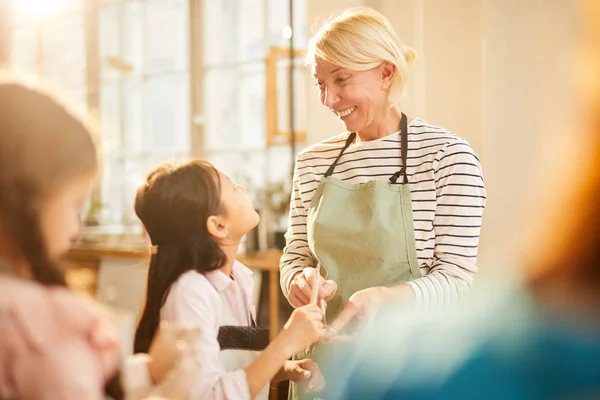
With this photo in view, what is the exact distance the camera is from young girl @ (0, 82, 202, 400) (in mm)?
604

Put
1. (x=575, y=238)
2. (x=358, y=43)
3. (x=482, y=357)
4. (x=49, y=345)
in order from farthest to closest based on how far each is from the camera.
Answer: (x=575, y=238), (x=482, y=357), (x=358, y=43), (x=49, y=345)

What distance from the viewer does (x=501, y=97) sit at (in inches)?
61.2

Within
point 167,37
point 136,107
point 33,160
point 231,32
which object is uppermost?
point 231,32

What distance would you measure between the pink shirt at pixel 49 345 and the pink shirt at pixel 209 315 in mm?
248

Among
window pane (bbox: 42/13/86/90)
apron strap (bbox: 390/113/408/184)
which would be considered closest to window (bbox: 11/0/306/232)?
window pane (bbox: 42/13/86/90)

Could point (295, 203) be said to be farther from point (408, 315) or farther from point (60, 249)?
point (60, 249)

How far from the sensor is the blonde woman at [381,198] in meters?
1.20

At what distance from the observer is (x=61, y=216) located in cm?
66

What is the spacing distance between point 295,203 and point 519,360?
2.07 ft

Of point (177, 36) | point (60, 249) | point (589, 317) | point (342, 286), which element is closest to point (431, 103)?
point (342, 286)

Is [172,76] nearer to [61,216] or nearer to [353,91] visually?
[353,91]

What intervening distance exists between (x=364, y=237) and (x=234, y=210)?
1.02 feet

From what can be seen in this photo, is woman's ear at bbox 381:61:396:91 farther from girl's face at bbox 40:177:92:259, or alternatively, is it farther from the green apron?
girl's face at bbox 40:177:92:259

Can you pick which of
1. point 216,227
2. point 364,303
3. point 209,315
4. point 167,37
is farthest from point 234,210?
point 167,37
